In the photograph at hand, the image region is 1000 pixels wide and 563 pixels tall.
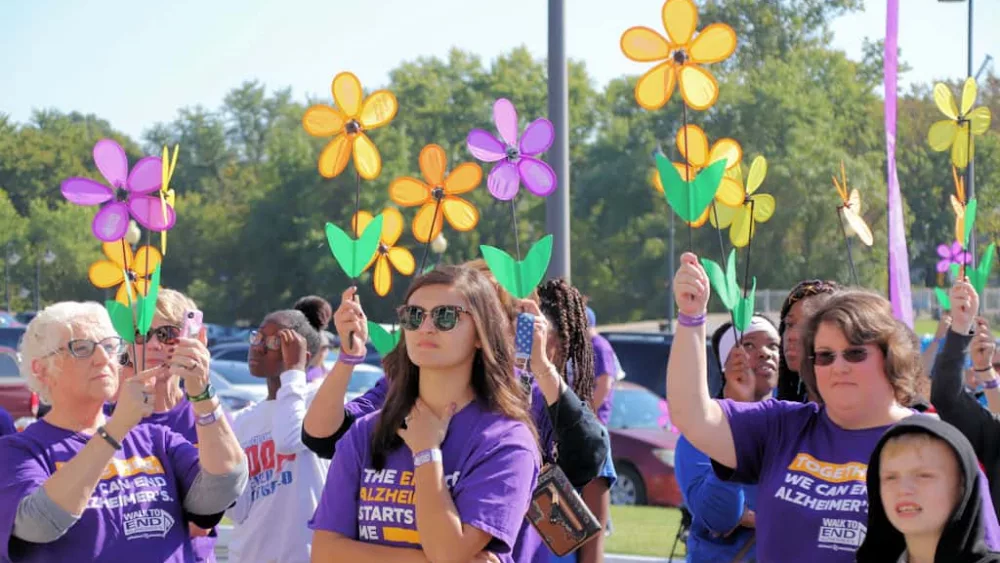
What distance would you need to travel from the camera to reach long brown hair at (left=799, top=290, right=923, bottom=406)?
3.33 meters

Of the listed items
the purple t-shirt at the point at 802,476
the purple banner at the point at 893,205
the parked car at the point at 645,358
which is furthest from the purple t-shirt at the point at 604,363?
the parked car at the point at 645,358

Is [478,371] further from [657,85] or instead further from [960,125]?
[960,125]

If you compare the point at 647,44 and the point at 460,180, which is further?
the point at 460,180

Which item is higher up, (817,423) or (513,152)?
(513,152)

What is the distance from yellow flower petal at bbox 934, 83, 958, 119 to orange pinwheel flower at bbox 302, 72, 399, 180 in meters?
2.27

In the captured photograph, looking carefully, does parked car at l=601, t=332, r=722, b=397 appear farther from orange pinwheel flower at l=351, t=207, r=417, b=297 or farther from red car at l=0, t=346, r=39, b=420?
orange pinwheel flower at l=351, t=207, r=417, b=297

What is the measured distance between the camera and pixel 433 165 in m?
4.89

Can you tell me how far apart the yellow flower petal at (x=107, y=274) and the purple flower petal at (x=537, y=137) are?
160 centimetres

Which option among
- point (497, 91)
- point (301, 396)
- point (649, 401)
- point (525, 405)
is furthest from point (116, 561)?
point (497, 91)

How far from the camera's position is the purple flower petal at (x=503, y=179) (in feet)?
15.0

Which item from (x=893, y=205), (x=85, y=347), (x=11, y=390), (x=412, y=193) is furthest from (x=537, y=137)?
(x=11, y=390)

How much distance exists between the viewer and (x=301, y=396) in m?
4.81

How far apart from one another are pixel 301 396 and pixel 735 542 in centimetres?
167

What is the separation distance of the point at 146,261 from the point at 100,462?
51.4 inches
